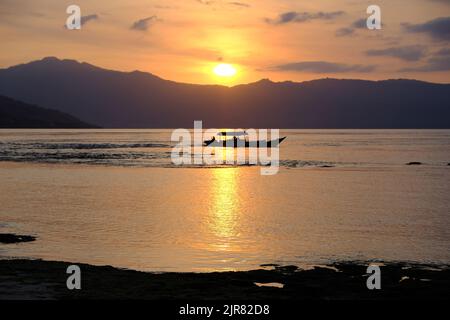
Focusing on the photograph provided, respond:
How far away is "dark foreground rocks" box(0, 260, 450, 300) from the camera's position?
1677 cm

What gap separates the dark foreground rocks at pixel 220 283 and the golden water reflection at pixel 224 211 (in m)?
6.64

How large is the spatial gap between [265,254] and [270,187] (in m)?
32.6

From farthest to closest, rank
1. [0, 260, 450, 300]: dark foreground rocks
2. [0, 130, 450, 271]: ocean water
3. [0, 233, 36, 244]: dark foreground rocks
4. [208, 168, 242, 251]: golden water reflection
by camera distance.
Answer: [208, 168, 242, 251]: golden water reflection → [0, 233, 36, 244]: dark foreground rocks → [0, 130, 450, 271]: ocean water → [0, 260, 450, 300]: dark foreground rocks

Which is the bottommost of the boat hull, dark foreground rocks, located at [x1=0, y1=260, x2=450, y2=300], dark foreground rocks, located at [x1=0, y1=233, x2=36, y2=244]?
dark foreground rocks, located at [x1=0, y1=260, x2=450, y2=300]

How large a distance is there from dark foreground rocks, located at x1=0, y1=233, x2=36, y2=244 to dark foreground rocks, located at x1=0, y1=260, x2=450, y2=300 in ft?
19.2

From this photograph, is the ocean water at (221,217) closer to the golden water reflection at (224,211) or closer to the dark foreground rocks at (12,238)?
the golden water reflection at (224,211)

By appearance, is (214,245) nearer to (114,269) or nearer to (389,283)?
(114,269)

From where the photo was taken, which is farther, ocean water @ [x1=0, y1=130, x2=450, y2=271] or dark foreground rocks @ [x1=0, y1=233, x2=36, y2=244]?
dark foreground rocks @ [x1=0, y1=233, x2=36, y2=244]

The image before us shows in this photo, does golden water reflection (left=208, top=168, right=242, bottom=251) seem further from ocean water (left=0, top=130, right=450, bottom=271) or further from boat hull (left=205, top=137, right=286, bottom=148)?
boat hull (left=205, top=137, right=286, bottom=148)

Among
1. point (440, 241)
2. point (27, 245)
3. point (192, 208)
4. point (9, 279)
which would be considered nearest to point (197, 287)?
point (9, 279)

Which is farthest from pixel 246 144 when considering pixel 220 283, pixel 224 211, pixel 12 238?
pixel 220 283

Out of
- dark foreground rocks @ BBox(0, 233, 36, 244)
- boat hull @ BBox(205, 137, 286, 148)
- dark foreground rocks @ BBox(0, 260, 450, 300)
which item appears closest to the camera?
dark foreground rocks @ BBox(0, 260, 450, 300)

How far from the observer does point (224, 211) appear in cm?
4066

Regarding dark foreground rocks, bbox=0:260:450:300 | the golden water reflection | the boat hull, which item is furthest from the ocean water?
the boat hull
